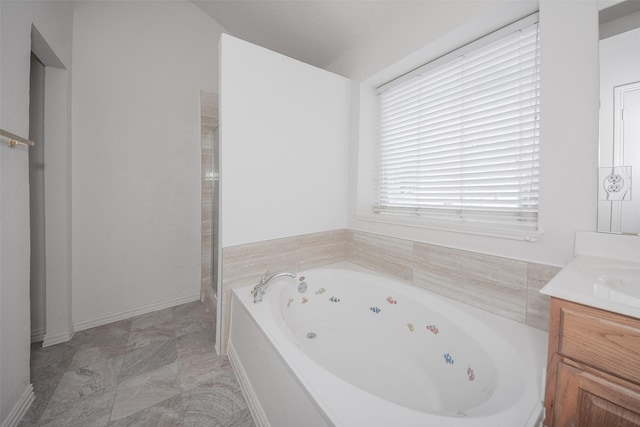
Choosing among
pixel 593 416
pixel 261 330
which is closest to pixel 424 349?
pixel 593 416

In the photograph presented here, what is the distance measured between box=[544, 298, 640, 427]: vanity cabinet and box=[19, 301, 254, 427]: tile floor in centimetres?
123

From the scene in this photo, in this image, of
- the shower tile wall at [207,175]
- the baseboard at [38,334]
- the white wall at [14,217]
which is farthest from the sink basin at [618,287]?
the baseboard at [38,334]

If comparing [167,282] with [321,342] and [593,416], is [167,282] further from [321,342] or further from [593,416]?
[593,416]

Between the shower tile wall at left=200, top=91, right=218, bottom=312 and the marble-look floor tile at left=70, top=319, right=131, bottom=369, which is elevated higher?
the shower tile wall at left=200, top=91, right=218, bottom=312

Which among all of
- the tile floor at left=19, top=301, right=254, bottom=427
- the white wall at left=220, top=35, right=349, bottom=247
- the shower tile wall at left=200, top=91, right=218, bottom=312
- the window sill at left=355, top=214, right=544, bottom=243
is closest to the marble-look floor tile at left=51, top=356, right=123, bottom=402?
the tile floor at left=19, top=301, right=254, bottom=427

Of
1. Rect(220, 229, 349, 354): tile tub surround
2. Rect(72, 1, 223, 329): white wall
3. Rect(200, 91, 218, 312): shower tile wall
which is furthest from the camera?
Rect(200, 91, 218, 312): shower tile wall

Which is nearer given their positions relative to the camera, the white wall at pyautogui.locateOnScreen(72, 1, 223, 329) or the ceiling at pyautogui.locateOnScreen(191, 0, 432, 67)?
the ceiling at pyautogui.locateOnScreen(191, 0, 432, 67)

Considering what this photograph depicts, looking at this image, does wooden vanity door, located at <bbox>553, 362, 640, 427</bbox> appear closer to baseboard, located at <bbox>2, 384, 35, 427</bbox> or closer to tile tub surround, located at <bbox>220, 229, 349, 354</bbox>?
tile tub surround, located at <bbox>220, 229, 349, 354</bbox>

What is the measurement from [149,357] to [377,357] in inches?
59.0

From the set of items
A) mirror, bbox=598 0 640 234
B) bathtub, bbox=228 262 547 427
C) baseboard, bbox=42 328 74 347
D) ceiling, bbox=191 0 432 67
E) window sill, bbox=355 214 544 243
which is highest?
ceiling, bbox=191 0 432 67

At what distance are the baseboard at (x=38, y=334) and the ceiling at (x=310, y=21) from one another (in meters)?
2.91

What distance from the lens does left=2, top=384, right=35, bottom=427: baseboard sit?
3.48 feet

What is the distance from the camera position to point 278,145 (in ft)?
5.79

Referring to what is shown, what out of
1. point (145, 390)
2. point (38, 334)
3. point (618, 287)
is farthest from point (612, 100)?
point (38, 334)
